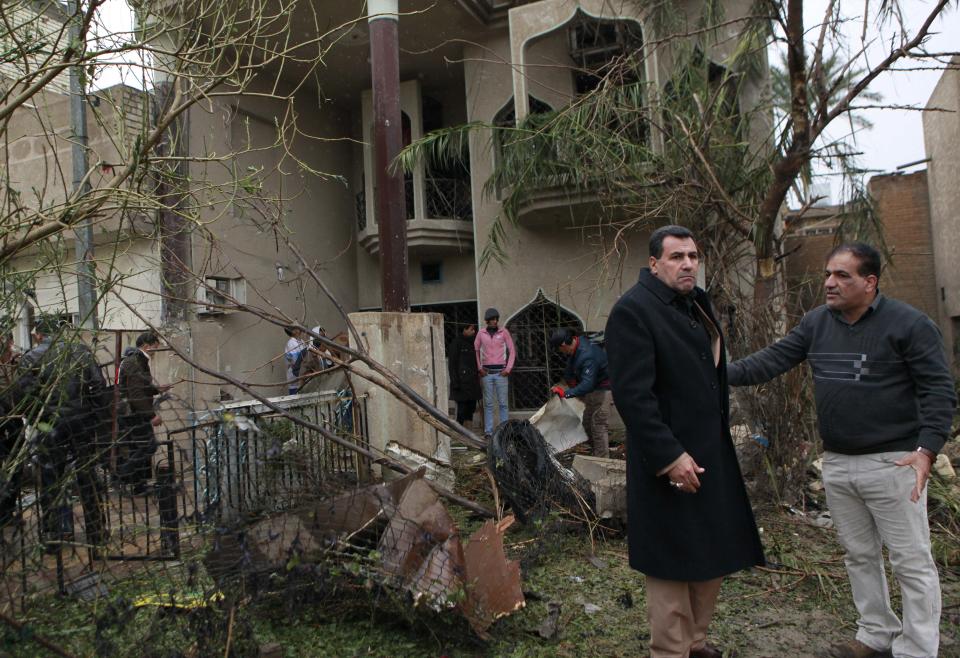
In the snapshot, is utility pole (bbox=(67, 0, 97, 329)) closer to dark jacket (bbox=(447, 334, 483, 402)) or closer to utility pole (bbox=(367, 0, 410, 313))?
utility pole (bbox=(367, 0, 410, 313))

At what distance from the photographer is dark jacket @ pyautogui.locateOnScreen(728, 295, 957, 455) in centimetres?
297

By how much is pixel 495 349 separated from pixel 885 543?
7407 millimetres

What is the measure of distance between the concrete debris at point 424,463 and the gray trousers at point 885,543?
370 cm

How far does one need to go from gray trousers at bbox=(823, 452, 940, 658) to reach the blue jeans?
279 inches

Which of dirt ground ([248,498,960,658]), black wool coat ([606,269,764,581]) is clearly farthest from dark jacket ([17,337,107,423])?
black wool coat ([606,269,764,581])

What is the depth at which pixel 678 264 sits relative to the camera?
289 cm

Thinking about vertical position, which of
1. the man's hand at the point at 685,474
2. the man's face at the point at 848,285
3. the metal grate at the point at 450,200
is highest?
the metal grate at the point at 450,200

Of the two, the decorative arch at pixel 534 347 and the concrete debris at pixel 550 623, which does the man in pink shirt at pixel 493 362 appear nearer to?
→ the decorative arch at pixel 534 347

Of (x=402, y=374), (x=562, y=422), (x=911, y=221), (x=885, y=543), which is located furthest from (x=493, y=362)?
(x=911, y=221)

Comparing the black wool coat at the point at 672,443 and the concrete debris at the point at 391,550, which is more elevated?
the black wool coat at the point at 672,443

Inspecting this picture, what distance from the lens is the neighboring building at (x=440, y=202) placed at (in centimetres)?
1130

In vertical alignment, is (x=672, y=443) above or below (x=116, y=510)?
above

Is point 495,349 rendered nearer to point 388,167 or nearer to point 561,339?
point 561,339

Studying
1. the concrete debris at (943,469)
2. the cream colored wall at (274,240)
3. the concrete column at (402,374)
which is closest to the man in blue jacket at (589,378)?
the concrete column at (402,374)
